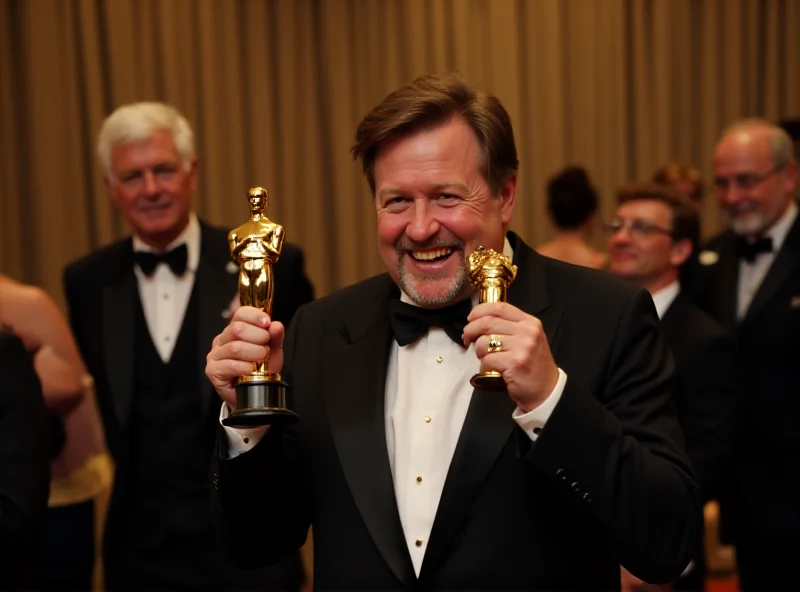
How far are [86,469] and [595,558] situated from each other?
2.24 metres

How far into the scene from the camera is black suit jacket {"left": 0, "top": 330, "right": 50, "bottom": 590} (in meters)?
2.66

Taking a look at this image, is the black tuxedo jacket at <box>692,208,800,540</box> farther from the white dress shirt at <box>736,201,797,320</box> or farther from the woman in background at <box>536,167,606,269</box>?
the woman in background at <box>536,167,606,269</box>

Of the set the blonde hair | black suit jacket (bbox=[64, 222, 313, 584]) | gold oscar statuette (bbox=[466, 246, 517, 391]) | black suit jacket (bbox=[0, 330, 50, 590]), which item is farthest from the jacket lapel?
gold oscar statuette (bbox=[466, 246, 517, 391])

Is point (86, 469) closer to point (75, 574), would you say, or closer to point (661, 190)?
point (75, 574)

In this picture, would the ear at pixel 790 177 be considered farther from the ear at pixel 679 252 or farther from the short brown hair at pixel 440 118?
the short brown hair at pixel 440 118

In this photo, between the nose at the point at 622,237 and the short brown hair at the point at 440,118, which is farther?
the nose at the point at 622,237

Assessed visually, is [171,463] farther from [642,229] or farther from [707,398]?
[642,229]

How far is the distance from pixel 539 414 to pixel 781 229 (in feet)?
10.1

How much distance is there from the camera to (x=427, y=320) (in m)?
2.42

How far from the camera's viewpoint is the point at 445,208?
7.64 ft

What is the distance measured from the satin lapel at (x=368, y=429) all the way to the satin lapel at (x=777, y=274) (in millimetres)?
2398

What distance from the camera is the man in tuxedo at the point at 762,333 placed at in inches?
170

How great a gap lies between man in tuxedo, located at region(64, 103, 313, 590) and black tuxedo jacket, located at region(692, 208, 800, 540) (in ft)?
5.67

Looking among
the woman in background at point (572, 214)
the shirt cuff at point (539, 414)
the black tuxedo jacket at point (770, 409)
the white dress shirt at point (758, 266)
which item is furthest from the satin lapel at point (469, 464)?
the woman in background at point (572, 214)
